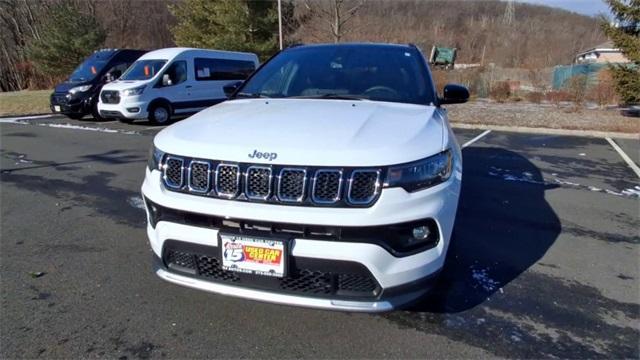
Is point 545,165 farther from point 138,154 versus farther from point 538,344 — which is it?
point 138,154

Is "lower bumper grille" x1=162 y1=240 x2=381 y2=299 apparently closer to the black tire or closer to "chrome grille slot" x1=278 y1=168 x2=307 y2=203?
"chrome grille slot" x1=278 y1=168 x2=307 y2=203

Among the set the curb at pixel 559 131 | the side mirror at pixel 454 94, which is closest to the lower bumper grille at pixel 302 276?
the side mirror at pixel 454 94

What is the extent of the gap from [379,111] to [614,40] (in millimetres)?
16688

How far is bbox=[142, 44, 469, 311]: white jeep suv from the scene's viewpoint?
2.27 m

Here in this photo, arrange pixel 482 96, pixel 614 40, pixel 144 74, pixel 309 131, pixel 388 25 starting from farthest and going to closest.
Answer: pixel 388 25 → pixel 482 96 → pixel 614 40 → pixel 144 74 → pixel 309 131

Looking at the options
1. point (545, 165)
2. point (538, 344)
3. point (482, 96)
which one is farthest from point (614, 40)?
point (538, 344)

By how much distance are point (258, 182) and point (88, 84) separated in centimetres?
1357

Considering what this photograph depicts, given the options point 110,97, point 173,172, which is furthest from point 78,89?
point 173,172

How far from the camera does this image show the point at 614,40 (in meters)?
15.7

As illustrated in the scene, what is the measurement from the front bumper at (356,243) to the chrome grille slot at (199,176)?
0.19 ft

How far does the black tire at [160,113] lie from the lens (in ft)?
40.7

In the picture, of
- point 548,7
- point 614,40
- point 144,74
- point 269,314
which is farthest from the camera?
point 548,7

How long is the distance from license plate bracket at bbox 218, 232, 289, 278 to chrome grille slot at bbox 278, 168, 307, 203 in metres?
0.22

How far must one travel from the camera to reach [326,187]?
2.30 metres
